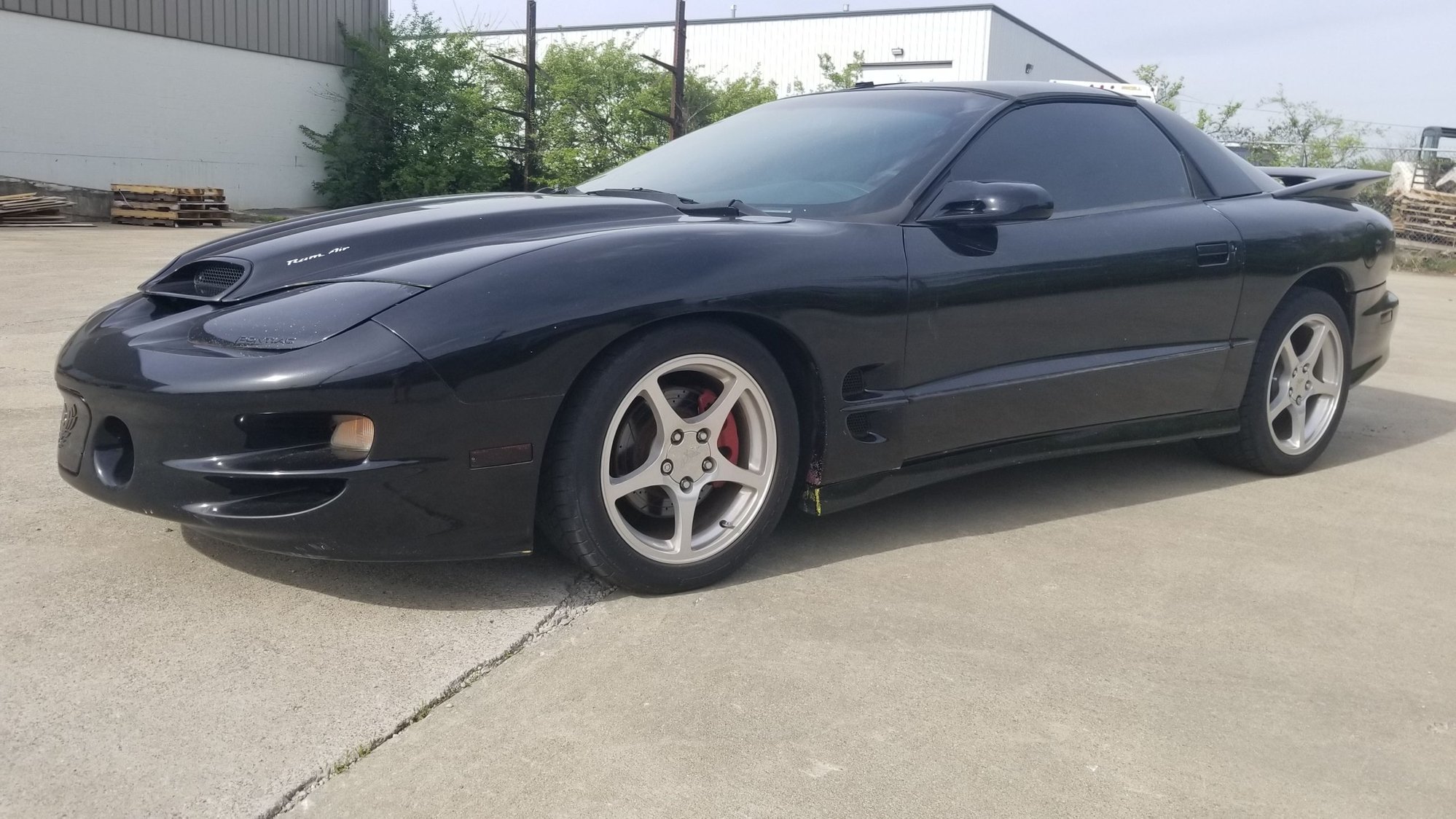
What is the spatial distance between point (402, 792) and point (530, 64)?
Result: 19.3 m

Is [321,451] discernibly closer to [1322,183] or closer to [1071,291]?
[1071,291]

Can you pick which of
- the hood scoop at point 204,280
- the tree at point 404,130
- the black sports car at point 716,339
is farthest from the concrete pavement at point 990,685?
the tree at point 404,130

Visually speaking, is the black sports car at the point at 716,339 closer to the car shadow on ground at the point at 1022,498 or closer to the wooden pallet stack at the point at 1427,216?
the car shadow on ground at the point at 1022,498

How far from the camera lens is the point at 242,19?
20703mm

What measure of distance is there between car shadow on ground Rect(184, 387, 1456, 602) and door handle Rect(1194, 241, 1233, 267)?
82 centimetres

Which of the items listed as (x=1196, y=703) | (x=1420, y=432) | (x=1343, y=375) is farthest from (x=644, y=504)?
(x=1420, y=432)

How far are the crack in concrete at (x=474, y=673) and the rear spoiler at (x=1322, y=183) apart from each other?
10.2 feet

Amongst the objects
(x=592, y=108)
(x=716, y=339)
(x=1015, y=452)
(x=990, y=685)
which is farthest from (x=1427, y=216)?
(x=990, y=685)

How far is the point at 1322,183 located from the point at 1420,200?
54.5 ft

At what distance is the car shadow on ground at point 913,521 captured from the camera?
292cm

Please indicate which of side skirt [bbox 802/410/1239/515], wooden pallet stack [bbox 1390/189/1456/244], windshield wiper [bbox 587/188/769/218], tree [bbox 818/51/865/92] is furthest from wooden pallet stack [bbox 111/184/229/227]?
wooden pallet stack [bbox 1390/189/1456/244]

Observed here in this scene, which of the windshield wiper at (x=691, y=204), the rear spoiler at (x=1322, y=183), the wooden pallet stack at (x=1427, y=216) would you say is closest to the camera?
the windshield wiper at (x=691, y=204)

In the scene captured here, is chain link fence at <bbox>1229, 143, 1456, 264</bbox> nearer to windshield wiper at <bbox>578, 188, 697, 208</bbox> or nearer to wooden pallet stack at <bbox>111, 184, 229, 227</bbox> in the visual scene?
wooden pallet stack at <bbox>111, 184, 229, 227</bbox>

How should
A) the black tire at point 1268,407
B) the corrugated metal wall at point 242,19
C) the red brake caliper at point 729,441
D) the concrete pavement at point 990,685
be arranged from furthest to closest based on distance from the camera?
the corrugated metal wall at point 242,19, the black tire at point 1268,407, the red brake caliper at point 729,441, the concrete pavement at point 990,685
